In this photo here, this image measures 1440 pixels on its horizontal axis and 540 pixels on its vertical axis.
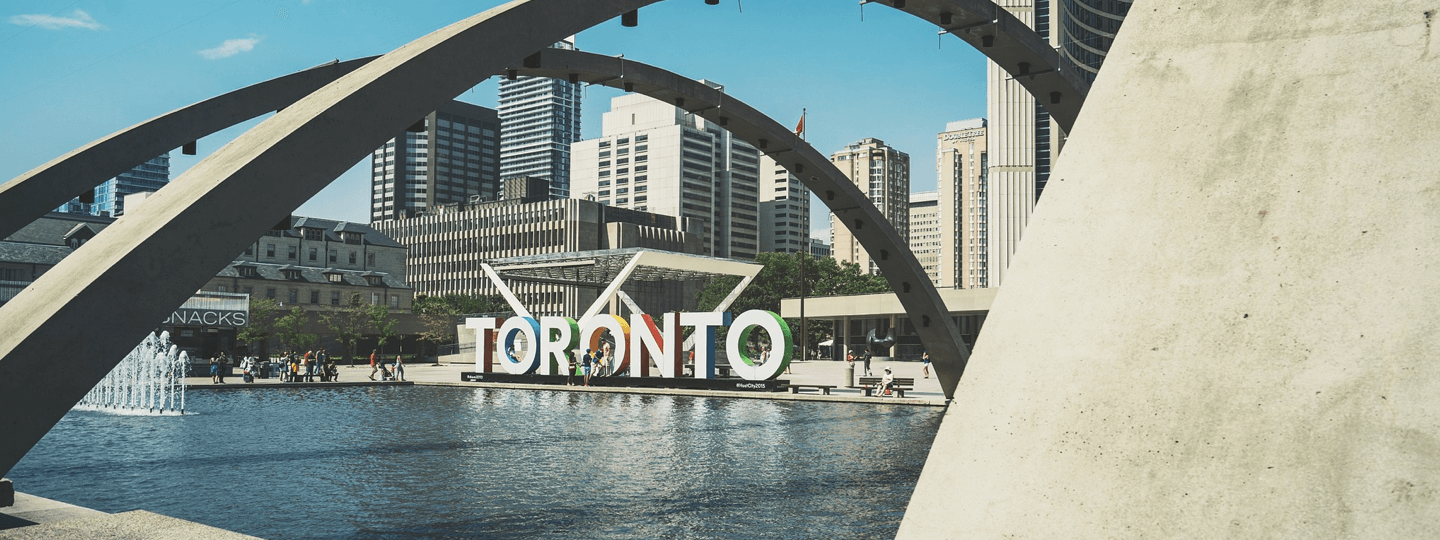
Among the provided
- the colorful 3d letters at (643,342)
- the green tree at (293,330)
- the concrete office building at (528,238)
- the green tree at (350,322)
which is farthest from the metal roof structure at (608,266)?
the concrete office building at (528,238)

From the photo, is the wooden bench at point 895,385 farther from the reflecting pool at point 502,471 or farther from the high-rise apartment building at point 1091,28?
the high-rise apartment building at point 1091,28

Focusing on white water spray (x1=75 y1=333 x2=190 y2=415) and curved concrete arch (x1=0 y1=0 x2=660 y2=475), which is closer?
curved concrete arch (x1=0 y1=0 x2=660 y2=475)

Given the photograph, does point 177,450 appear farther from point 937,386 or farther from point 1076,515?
point 937,386

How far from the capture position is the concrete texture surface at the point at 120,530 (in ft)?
22.5

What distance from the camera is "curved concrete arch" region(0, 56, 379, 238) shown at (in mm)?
10953

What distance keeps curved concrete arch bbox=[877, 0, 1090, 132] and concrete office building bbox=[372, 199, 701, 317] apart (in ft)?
307

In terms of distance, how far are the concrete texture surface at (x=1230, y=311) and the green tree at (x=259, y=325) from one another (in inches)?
2836

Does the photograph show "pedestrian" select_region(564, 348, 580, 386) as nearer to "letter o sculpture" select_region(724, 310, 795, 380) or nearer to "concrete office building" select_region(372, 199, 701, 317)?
"letter o sculpture" select_region(724, 310, 795, 380)

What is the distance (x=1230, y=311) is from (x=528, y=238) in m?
126

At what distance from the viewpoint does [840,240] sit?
194m

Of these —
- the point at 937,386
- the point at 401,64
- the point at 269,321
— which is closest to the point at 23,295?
the point at 401,64

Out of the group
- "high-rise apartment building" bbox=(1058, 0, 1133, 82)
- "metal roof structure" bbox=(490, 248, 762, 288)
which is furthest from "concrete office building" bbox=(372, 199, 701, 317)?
"metal roof structure" bbox=(490, 248, 762, 288)

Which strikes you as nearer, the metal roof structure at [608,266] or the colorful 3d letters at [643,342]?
the colorful 3d letters at [643,342]

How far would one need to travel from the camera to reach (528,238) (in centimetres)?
12725
